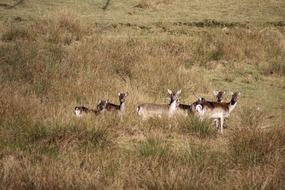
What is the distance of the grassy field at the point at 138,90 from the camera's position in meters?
A: 8.45

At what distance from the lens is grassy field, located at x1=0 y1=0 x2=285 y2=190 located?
8453 mm

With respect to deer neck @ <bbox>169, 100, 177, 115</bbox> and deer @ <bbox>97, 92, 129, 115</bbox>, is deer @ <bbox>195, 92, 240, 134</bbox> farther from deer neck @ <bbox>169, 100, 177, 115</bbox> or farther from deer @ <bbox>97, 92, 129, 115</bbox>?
deer @ <bbox>97, 92, 129, 115</bbox>

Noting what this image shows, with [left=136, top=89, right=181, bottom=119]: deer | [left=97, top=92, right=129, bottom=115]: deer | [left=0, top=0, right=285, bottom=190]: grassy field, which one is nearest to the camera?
[left=0, top=0, right=285, bottom=190]: grassy field

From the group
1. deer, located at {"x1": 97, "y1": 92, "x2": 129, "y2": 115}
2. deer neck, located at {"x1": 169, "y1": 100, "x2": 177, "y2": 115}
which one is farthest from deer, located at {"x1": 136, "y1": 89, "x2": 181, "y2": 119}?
deer, located at {"x1": 97, "y1": 92, "x2": 129, "y2": 115}

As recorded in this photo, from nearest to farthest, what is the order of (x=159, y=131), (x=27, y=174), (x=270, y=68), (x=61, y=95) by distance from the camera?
(x=27, y=174) < (x=159, y=131) < (x=61, y=95) < (x=270, y=68)

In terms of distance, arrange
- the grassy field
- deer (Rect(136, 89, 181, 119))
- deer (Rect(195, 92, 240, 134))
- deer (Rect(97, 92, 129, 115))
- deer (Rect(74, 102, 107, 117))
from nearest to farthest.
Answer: the grassy field < deer (Rect(74, 102, 107, 117)) < deer (Rect(195, 92, 240, 134)) < deer (Rect(136, 89, 181, 119)) < deer (Rect(97, 92, 129, 115))

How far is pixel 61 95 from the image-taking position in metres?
13.3

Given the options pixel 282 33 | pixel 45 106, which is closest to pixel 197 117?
pixel 45 106

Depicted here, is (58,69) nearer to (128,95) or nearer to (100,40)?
(128,95)

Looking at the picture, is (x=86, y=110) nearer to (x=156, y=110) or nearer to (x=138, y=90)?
(x=156, y=110)

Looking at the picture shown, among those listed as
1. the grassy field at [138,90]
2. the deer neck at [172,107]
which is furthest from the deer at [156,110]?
the grassy field at [138,90]

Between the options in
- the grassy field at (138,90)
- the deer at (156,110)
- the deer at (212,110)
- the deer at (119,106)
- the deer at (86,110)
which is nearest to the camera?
the grassy field at (138,90)

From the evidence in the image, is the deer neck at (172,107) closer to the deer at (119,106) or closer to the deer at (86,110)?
the deer at (119,106)

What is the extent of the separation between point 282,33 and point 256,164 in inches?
598
